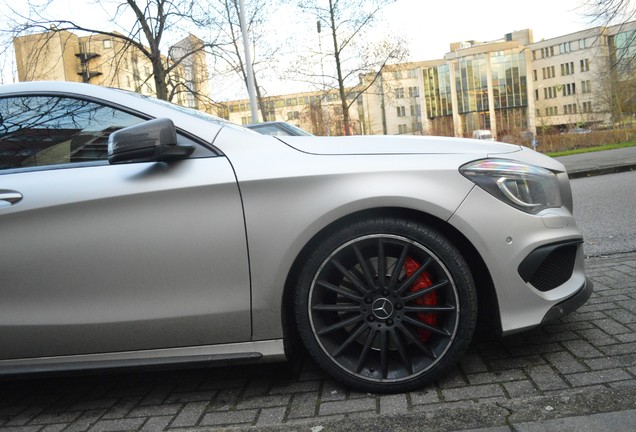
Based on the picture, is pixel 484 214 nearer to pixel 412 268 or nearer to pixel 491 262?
pixel 491 262

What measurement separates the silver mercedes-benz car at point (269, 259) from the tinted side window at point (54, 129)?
0.41 feet

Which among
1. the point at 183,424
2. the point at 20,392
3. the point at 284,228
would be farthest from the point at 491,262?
the point at 20,392

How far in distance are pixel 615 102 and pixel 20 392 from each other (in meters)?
44.7

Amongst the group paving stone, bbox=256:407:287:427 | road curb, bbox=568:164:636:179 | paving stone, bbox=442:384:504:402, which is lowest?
paving stone, bbox=256:407:287:427

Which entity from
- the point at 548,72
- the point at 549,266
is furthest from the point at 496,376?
the point at 548,72

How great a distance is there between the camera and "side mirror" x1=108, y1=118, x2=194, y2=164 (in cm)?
220

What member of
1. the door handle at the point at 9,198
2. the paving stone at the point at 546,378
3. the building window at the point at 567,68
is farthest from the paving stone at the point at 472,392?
the building window at the point at 567,68

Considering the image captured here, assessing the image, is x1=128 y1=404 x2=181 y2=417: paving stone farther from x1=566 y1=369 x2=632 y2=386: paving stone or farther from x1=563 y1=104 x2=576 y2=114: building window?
x1=563 y1=104 x2=576 y2=114: building window

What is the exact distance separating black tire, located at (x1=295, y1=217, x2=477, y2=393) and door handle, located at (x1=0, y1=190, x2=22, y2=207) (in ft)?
4.34

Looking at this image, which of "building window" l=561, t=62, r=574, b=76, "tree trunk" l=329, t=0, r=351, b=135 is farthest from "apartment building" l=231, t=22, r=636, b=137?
"tree trunk" l=329, t=0, r=351, b=135

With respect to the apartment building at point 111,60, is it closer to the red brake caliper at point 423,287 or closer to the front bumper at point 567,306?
the red brake caliper at point 423,287

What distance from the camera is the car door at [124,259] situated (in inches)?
90.8

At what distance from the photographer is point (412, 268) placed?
236 cm

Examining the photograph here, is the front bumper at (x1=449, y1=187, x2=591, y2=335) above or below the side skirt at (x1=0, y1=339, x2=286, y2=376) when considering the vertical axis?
above
